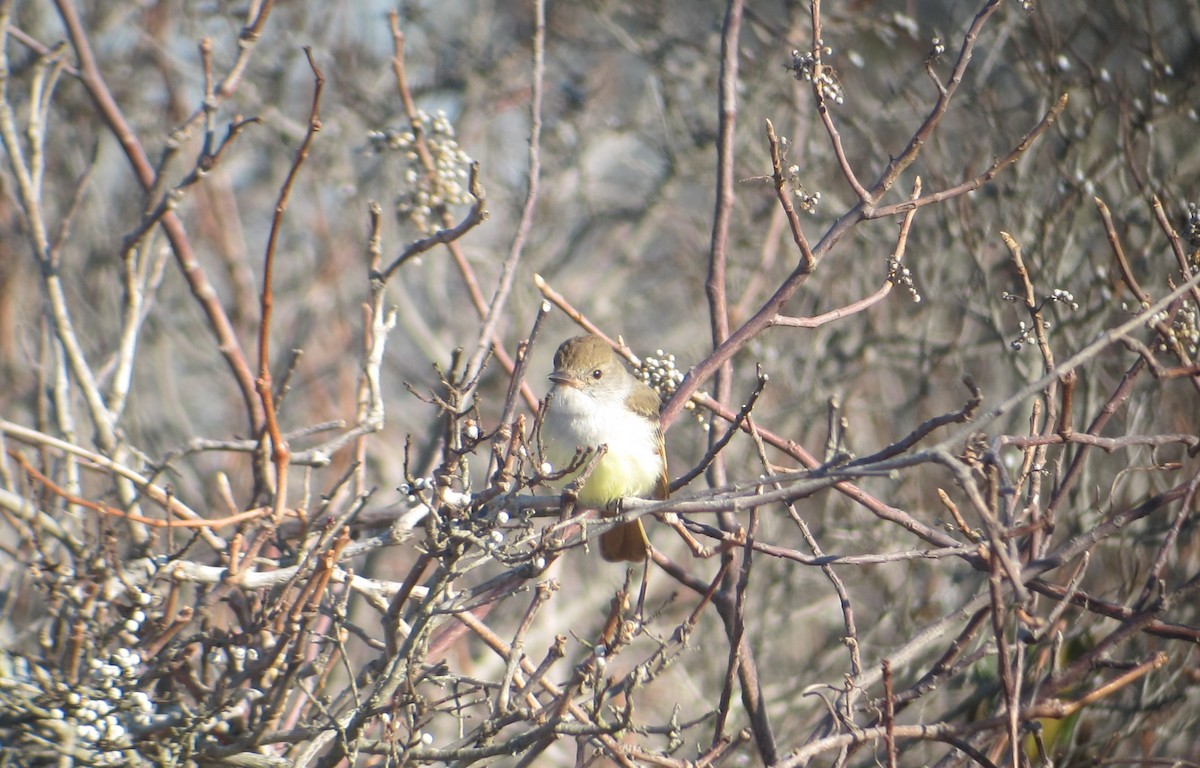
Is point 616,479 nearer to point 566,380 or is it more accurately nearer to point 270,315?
point 566,380

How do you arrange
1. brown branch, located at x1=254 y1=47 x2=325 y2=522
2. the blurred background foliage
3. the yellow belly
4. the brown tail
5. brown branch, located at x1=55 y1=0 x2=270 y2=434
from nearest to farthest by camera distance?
brown branch, located at x1=254 y1=47 x2=325 y2=522, brown branch, located at x1=55 y1=0 x2=270 y2=434, the yellow belly, the brown tail, the blurred background foliage

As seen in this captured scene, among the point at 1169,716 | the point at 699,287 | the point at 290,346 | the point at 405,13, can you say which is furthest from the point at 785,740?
the point at 405,13

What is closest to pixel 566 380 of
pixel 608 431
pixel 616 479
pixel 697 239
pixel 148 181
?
pixel 608 431

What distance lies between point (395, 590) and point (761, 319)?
1.40m

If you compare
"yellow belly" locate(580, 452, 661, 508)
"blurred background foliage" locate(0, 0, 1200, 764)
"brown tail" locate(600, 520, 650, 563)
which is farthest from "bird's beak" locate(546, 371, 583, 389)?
"brown tail" locate(600, 520, 650, 563)

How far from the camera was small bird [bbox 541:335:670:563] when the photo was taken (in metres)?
4.01

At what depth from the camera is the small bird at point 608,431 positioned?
4.01 meters

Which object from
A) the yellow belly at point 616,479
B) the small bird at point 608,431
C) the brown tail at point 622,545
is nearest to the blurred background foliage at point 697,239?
the small bird at point 608,431

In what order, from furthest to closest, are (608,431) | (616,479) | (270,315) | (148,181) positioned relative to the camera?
(608,431), (616,479), (148,181), (270,315)

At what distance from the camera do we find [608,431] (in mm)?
4098

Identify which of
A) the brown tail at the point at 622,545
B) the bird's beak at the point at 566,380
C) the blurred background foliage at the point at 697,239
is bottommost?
the brown tail at the point at 622,545

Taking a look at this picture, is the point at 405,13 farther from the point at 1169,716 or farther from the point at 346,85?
the point at 1169,716

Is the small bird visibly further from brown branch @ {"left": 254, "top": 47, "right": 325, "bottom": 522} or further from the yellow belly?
brown branch @ {"left": 254, "top": 47, "right": 325, "bottom": 522}

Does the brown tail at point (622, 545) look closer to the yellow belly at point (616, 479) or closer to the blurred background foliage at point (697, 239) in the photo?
the yellow belly at point (616, 479)
